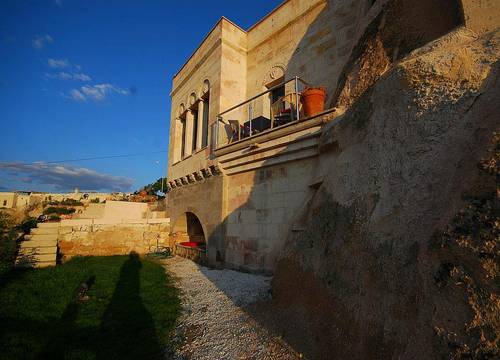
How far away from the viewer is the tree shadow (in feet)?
10.1

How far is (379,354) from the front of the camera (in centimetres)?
203

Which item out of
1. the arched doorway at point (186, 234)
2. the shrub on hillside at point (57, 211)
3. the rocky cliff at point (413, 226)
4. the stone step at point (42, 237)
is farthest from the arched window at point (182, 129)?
the shrub on hillside at point (57, 211)

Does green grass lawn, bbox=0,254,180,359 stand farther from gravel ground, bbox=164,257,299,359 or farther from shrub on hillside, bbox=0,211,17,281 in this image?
shrub on hillside, bbox=0,211,17,281

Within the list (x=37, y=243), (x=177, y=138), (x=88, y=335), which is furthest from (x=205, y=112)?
(x=88, y=335)

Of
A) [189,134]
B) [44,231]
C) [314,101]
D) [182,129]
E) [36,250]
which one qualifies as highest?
[182,129]

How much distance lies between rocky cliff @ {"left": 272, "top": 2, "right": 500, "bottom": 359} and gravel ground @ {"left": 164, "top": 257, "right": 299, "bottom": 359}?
14.0 inches

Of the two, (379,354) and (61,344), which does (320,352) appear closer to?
(379,354)

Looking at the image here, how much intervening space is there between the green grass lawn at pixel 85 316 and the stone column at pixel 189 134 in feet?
25.1

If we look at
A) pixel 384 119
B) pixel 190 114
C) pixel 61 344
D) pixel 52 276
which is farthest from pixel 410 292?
pixel 190 114

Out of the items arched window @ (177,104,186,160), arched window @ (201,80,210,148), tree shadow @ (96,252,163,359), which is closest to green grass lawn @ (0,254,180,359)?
tree shadow @ (96,252,163,359)

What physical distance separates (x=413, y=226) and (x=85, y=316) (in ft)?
15.8

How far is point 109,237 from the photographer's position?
36.3 ft

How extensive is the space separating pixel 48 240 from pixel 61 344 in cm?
721

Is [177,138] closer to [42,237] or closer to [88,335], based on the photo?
[42,237]
